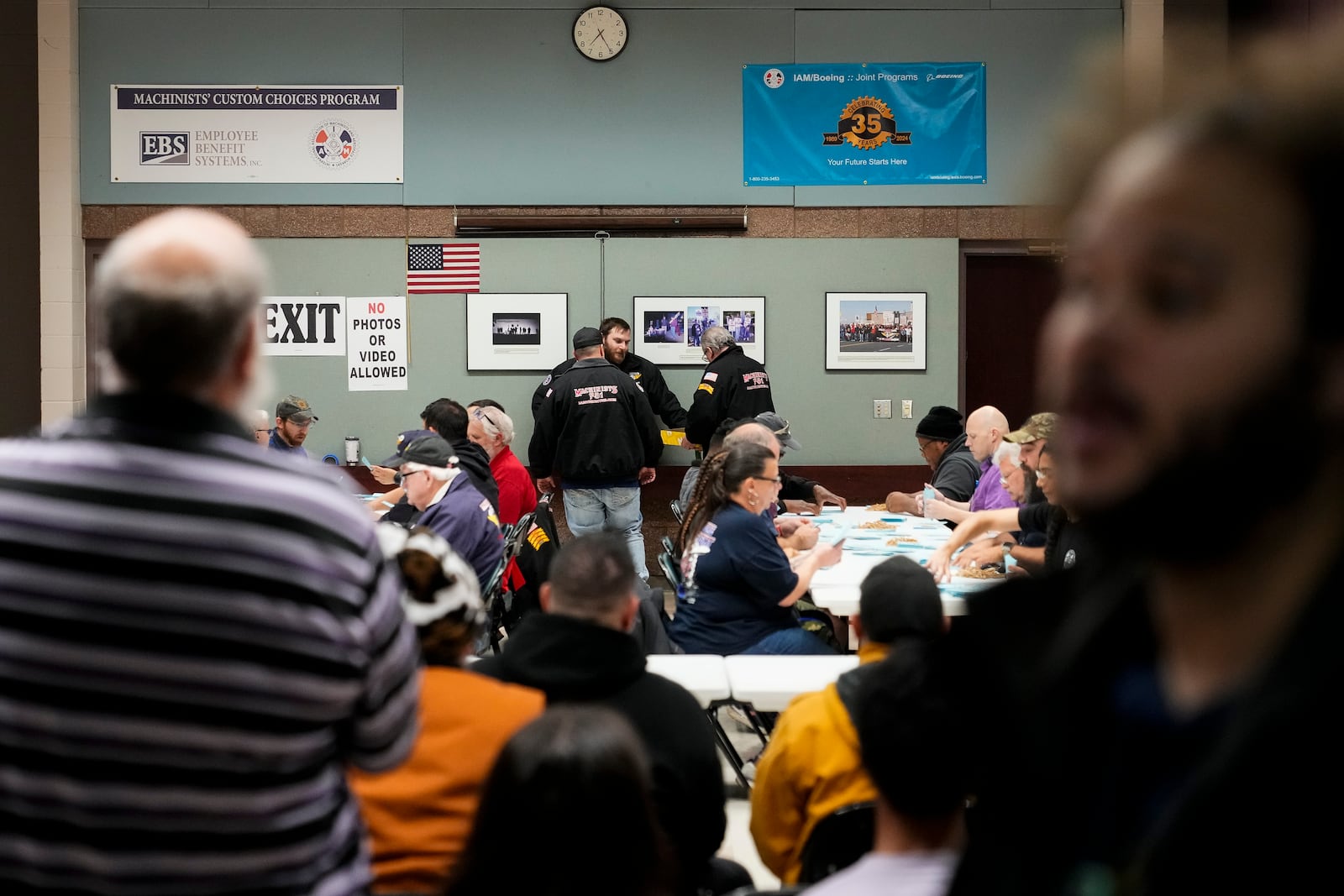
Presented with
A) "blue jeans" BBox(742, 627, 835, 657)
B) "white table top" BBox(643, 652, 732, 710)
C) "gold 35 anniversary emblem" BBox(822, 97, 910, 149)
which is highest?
"gold 35 anniversary emblem" BBox(822, 97, 910, 149)

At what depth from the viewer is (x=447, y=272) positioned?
28.4 feet

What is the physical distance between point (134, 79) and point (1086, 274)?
9.36m

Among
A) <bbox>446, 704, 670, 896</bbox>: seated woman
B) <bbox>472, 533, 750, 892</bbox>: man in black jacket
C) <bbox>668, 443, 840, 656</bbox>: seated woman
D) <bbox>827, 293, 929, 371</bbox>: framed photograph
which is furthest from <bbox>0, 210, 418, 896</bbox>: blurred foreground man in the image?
<bbox>827, 293, 929, 371</bbox>: framed photograph

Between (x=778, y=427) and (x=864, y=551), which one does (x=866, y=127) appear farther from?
(x=864, y=551)

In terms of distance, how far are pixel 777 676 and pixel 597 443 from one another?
3.89 meters

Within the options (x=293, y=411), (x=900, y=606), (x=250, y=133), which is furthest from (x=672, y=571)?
(x=250, y=133)

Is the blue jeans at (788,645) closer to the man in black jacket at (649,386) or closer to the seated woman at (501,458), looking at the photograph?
the seated woman at (501,458)

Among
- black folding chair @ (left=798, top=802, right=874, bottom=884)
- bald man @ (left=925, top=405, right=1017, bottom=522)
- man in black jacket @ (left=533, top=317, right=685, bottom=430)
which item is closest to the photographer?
black folding chair @ (left=798, top=802, right=874, bottom=884)

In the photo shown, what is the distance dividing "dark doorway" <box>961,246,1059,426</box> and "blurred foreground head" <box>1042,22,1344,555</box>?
28.8 feet

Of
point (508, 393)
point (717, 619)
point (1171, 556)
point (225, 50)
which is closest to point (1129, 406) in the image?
point (1171, 556)

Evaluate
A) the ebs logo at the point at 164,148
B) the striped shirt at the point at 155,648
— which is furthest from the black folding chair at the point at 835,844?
the ebs logo at the point at 164,148

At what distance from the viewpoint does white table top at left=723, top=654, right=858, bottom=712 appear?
3.38m

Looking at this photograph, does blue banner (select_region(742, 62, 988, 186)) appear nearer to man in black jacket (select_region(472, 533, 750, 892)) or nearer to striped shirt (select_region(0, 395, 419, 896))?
man in black jacket (select_region(472, 533, 750, 892))

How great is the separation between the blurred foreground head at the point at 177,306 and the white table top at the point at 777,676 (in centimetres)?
234
